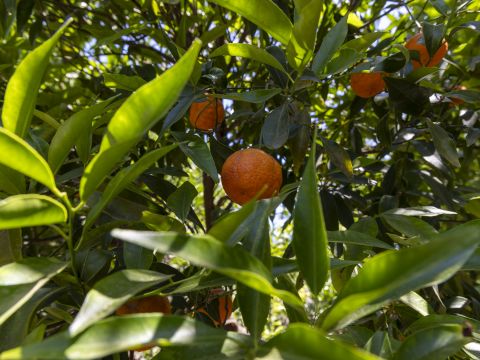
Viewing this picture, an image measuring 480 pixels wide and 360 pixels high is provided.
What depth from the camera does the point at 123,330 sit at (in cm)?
47

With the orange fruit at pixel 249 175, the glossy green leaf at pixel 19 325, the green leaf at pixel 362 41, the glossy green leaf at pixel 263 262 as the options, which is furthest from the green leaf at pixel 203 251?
the green leaf at pixel 362 41

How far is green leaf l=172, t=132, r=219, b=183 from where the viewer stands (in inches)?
34.2

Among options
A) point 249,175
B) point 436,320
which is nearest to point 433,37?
point 249,175

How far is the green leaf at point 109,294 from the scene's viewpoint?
0.47m

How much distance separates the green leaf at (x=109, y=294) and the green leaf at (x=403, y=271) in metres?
0.21

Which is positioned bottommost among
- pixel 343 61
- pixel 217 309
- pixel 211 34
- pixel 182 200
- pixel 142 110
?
pixel 217 309

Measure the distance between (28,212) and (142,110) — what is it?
17cm

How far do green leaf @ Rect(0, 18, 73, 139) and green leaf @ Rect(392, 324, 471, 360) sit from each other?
56cm

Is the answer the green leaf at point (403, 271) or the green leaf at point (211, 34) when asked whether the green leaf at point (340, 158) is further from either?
the green leaf at point (403, 271)

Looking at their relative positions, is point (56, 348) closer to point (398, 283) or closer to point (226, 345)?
point (226, 345)

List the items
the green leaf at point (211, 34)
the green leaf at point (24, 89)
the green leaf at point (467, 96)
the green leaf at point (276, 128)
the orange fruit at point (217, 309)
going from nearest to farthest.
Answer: the green leaf at point (24, 89), the green leaf at point (276, 128), the orange fruit at point (217, 309), the green leaf at point (467, 96), the green leaf at point (211, 34)

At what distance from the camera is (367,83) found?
4.16 ft

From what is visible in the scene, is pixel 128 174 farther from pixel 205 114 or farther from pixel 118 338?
pixel 205 114

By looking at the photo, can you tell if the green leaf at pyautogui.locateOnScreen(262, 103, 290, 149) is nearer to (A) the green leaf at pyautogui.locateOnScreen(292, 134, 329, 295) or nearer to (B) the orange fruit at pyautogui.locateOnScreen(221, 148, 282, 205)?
(B) the orange fruit at pyautogui.locateOnScreen(221, 148, 282, 205)
